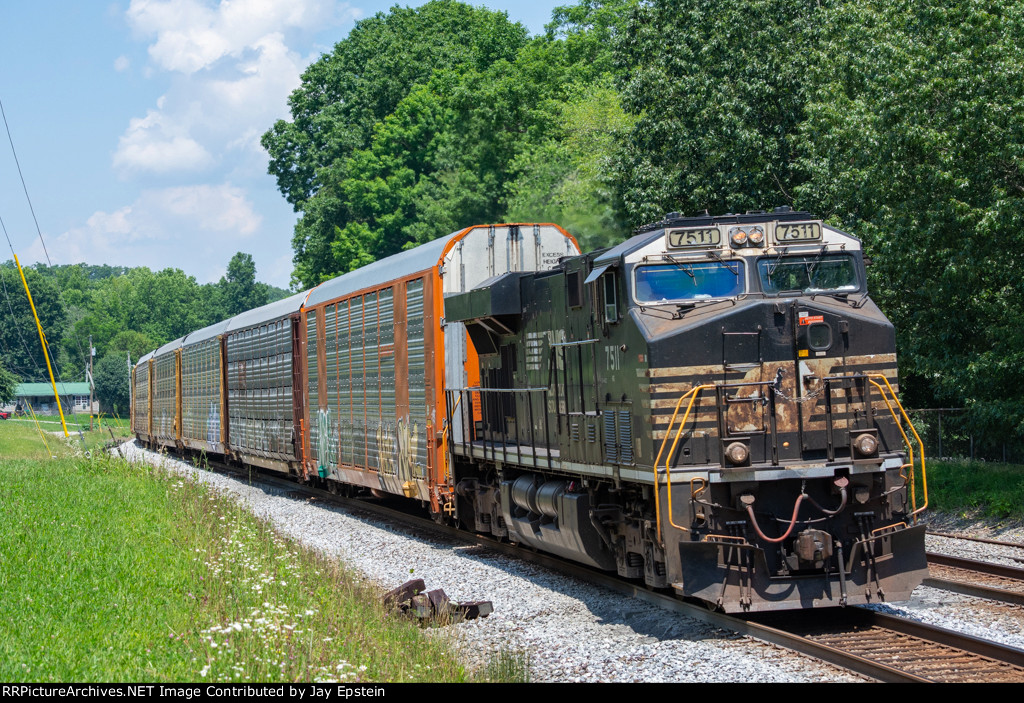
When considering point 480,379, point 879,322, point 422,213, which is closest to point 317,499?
point 480,379

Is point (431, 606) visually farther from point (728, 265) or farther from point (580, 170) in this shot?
point (580, 170)

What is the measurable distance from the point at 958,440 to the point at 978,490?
3434mm

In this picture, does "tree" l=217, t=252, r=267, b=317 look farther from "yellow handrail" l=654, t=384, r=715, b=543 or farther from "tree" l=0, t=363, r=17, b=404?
"yellow handrail" l=654, t=384, r=715, b=543

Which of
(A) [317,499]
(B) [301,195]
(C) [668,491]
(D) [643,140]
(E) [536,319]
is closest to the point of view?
(C) [668,491]

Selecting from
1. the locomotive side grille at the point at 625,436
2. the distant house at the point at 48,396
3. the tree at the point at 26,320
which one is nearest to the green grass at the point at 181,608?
the locomotive side grille at the point at 625,436

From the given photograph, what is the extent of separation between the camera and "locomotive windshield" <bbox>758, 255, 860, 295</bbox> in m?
9.66

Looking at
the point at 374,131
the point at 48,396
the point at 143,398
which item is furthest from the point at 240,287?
the point at 143,398

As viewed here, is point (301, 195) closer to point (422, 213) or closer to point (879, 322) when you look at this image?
point (422, 213)

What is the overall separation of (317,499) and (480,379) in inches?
351

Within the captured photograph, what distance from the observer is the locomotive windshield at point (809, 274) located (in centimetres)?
966

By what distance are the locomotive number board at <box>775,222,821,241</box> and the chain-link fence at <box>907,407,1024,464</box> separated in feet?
33.8

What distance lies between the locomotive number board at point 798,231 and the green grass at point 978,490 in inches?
313

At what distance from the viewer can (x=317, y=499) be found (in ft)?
73.0

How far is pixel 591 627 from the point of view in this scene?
31.1ft
